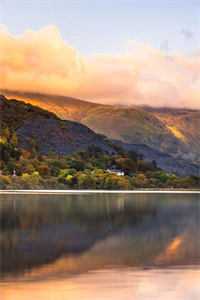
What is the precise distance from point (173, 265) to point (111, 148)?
53.6 m

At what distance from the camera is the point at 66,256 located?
861 centimetres

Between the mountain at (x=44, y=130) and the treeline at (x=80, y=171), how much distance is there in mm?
2879

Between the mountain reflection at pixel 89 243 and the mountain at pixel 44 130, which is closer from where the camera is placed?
the mountain reflection at pixel 89 243

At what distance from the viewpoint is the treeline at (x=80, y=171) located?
152 ft

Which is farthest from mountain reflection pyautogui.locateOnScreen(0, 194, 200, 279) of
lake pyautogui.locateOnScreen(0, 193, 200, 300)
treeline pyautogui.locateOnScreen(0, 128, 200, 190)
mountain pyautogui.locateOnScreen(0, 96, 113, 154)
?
mountain pyautogui.locateOnScreen(0, 96, 113, 154)

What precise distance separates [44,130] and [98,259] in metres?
59.1

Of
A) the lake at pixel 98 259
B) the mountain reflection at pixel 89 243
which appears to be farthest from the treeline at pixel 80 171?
the lake at pixel 98 259

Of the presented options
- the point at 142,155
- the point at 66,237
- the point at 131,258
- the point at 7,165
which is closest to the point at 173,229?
the point at 66,237

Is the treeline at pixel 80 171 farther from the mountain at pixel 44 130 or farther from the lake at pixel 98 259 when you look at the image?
the lake at pixel 98 259

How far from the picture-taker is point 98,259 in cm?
851

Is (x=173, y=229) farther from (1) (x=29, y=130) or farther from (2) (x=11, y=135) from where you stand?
(1) (x=29, y=130)

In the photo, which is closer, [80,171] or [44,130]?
[80,171]

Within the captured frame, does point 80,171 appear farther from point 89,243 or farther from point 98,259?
point 98,259

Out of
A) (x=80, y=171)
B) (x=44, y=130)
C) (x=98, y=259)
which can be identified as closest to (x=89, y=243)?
(x=98, y=259)
